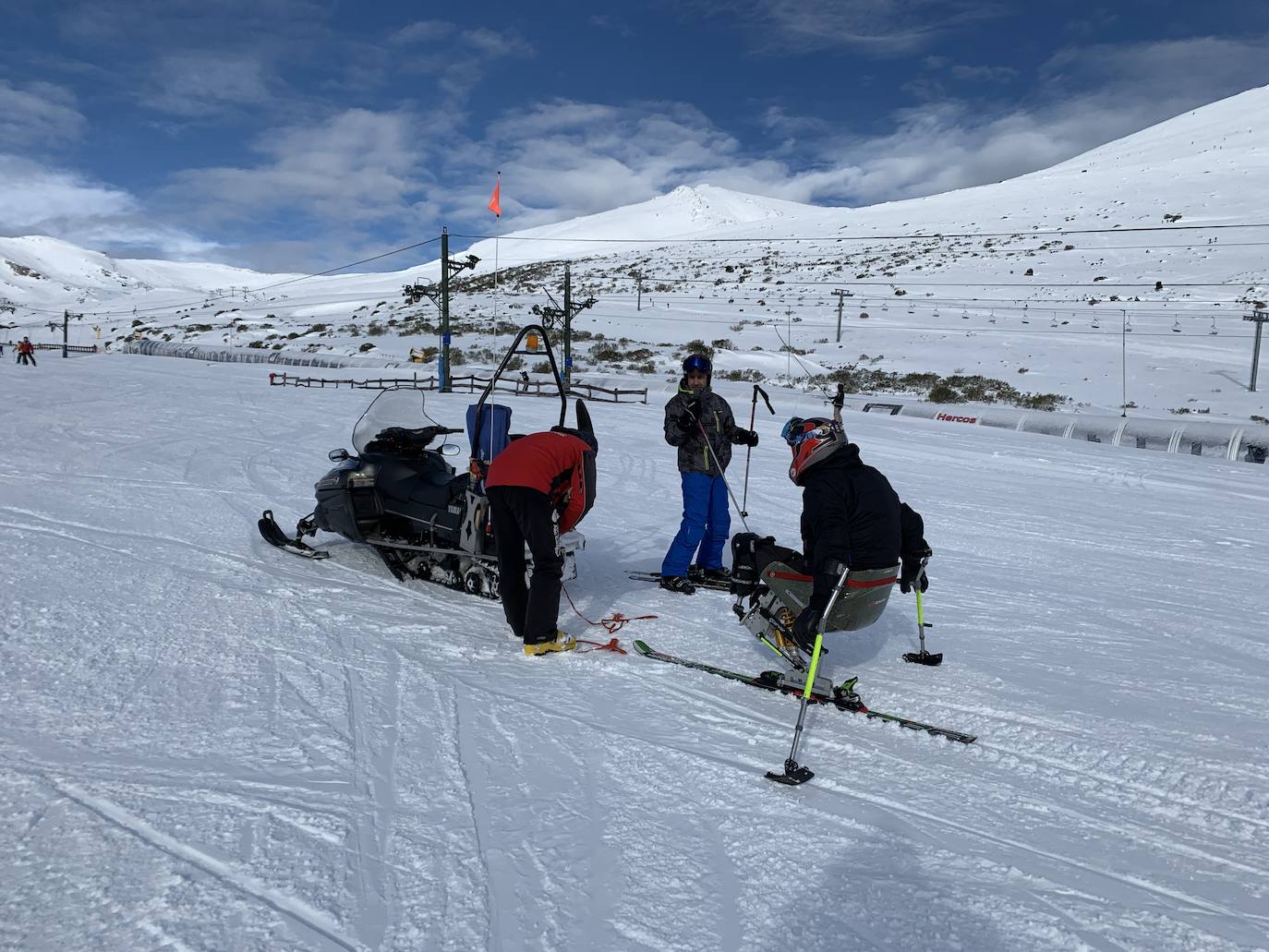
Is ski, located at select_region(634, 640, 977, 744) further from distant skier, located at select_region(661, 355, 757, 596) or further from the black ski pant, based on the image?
distant skier, located at select_region(661, 355, 757, 596)

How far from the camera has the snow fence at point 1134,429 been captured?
16125 millimetres

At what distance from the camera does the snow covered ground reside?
2.61 metres

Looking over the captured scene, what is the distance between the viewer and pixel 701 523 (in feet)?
21.0

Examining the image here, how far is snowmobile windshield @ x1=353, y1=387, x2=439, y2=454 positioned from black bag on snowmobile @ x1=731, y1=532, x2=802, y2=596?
3.18 meters

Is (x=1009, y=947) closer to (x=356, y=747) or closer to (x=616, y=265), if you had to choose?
(x=356, y=747)

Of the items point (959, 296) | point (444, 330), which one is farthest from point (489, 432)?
point (959, 296)

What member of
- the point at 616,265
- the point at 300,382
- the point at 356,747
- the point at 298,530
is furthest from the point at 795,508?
the point at 616,265

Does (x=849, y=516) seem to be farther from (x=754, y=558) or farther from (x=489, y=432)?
(x=489, y=432)

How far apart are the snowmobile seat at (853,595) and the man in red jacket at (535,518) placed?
1388 millimetres

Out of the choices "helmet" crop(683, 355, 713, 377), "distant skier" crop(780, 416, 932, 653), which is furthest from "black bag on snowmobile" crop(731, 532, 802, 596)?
"helmet" crop(683, 355, 713, 377)

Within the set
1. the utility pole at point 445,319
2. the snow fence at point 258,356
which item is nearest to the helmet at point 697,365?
the utility pole at point 445,319

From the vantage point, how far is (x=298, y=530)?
6836 mm

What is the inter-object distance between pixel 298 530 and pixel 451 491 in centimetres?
162

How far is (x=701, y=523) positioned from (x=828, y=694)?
2.26 meters
